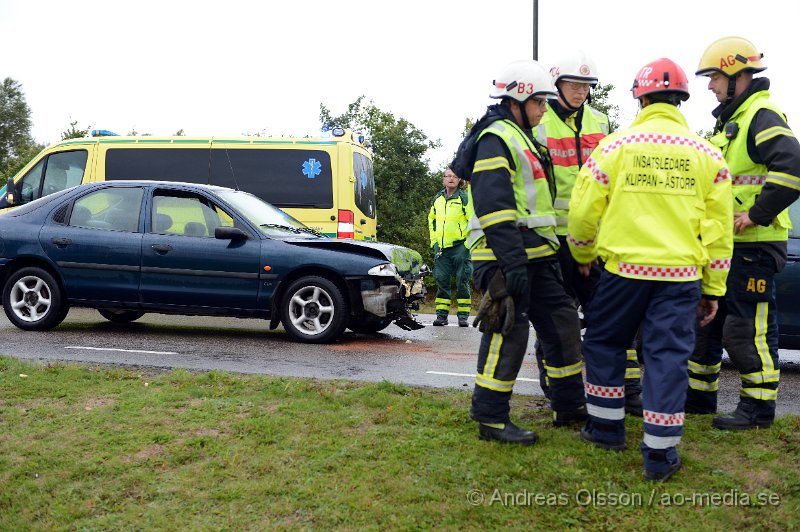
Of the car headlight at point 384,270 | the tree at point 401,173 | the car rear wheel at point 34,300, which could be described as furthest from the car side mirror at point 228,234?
the tree at point 401,173

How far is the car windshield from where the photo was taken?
29.0 ft

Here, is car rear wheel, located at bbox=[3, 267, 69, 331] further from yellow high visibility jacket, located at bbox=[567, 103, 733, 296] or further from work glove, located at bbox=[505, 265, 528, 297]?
yellow high visibility jacket, located at bbox=[567, 103, 733, 296]

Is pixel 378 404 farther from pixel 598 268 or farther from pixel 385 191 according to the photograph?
pixel 385 191

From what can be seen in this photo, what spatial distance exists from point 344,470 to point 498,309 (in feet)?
3.74

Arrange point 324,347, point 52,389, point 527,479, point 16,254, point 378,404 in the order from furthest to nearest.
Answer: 1. point 16,254
2. point 324,347
3. point 52,389
4. point 378,404
5. point 527,479

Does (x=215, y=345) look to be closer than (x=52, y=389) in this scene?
No

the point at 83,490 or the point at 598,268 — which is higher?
the point at 598,268

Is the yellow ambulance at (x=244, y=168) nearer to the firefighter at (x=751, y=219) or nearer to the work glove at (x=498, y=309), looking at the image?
the firefighter at (x=751, y=219)

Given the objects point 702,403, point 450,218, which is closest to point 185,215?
point 450,218

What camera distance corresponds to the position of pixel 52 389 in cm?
547

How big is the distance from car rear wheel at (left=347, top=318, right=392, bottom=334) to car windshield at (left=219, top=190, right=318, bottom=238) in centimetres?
106

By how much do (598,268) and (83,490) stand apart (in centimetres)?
305

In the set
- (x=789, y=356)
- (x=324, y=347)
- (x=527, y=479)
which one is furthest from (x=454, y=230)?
(x=527, y=479)

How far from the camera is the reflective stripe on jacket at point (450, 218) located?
11.2m
